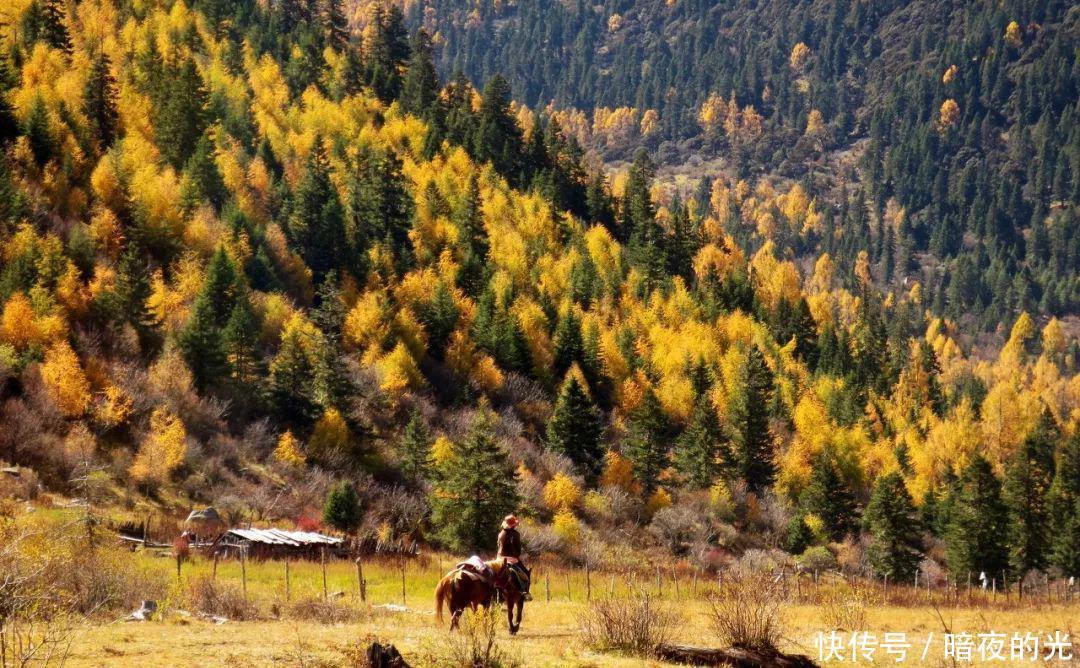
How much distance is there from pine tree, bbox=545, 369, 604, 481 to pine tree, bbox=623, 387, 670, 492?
3089 mm

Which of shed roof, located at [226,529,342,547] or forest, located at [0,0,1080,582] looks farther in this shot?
forest, located at [0,0,1080,582]

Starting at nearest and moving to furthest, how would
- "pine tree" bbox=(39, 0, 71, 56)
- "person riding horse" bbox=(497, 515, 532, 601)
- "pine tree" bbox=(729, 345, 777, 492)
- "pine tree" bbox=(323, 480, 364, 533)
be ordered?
"person riding horse" bbox=(497, 515, 532, 601)
"pine tree" bbox=(323, 480, 364, 533)
"pine tree" bbox=(729, 345, 777, 492)
"pine tree" bbox=(39, 0, 71, 56)

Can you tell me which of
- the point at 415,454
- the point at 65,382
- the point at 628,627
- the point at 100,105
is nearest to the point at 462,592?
the point at 628,627

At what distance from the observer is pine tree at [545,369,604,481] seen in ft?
257

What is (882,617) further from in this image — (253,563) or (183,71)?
(183,71)

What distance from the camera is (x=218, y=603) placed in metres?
23.3

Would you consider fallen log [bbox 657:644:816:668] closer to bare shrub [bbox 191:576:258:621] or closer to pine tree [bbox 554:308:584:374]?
bare shrub [bbox 191:576:258:621]

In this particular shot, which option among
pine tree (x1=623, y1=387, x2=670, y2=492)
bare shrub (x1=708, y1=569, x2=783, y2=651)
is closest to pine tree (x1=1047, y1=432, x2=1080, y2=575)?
pine tree (x1=623, y1=387, x2=670, y2=492)

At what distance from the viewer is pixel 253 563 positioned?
38562 mm

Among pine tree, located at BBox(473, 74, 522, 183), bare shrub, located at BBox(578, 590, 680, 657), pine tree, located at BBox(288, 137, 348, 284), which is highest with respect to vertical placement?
pine tree, located at BBox(473, 74, 522, 183)

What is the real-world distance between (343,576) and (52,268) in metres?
40.3

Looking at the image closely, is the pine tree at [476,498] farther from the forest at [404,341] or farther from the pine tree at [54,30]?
the pine tree at [54,30]

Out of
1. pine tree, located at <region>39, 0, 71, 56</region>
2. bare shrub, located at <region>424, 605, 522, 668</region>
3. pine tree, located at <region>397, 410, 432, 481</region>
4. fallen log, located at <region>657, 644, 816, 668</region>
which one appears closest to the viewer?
bare shrub, located at <region>424, 605, 522, 668</region>

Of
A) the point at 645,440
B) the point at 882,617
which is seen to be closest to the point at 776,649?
the point at 882,617
